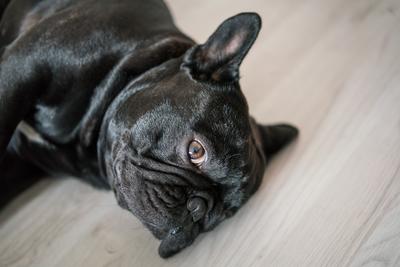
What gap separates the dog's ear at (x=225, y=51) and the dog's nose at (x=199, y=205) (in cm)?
41

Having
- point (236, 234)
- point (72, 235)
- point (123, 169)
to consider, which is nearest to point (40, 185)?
point (72, 235)

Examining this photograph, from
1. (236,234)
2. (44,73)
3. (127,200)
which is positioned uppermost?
(44,73)

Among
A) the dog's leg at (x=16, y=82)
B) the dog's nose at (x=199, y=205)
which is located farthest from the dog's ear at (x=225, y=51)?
the dog's leg at (x=16, y=82)

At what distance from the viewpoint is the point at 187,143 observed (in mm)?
1468

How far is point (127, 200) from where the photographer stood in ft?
5.06

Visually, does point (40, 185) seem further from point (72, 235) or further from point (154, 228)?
point (154, 228)

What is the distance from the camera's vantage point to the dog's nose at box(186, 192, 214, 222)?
4.91ft

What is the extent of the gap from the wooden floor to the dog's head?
20 centimetres

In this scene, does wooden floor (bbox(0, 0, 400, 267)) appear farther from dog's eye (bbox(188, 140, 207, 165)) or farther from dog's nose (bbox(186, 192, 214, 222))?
dog's eye (bbox(188, 140, 207, 165))

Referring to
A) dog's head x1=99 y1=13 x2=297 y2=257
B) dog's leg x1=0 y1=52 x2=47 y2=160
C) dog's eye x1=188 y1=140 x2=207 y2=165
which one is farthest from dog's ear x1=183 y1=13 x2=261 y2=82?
dog's leg x1=0 y1=52 x2=47 y2=160

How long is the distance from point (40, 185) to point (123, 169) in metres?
0.66

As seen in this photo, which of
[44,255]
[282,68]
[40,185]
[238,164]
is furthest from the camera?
[282,68]

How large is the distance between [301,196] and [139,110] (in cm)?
77

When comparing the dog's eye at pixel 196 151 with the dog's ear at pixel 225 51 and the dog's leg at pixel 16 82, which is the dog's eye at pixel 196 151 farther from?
the dog's leg at pixel 16 82
